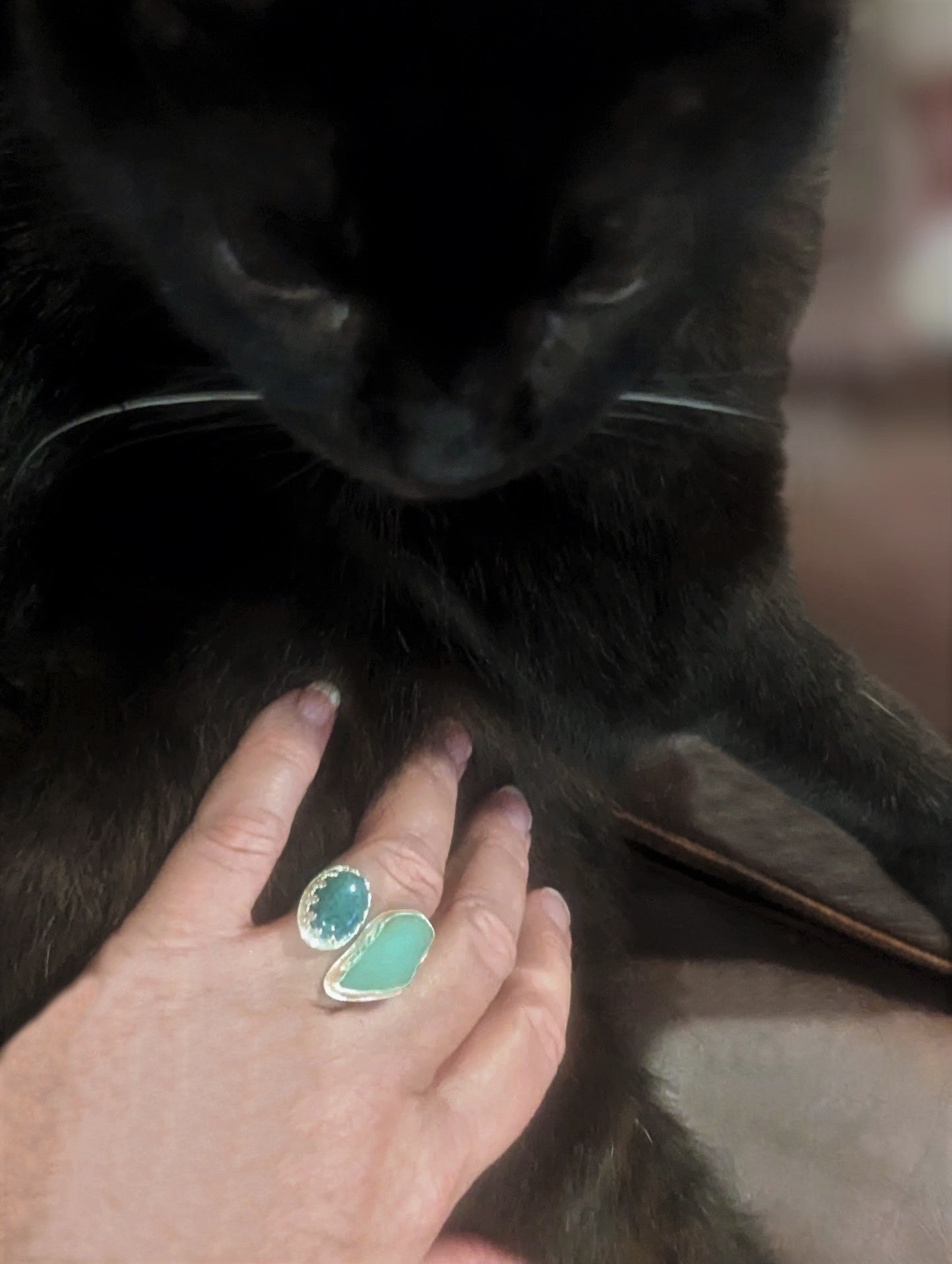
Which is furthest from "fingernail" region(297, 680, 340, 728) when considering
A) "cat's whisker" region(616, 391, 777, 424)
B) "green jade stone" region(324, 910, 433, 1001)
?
"cat's whisker" region(616, 391, 777, 424)

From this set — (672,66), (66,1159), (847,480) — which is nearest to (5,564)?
(66,1159)

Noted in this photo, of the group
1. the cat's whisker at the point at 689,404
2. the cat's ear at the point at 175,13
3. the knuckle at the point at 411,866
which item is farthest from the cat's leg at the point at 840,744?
the cat's ear at the point at 175,13

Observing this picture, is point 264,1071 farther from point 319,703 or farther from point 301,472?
point 301,472

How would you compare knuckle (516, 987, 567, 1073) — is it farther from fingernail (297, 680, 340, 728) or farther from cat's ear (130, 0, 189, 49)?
cat's ear (130, 0, 189, 49)

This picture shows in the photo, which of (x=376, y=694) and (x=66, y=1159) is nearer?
(x=66, y=1159)

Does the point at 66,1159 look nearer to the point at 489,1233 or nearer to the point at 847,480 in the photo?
the point at 489,1233

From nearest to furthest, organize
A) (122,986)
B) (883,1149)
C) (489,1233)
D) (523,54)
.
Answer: (523,54)
(122,986)
(489,1233)
(883,1149)

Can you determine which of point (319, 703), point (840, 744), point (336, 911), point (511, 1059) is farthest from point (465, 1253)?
point (840, 744)

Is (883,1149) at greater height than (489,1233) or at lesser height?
lesser
